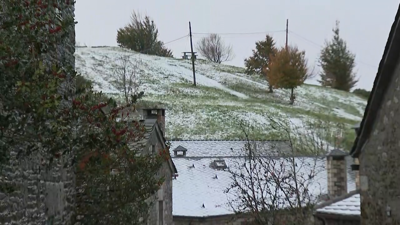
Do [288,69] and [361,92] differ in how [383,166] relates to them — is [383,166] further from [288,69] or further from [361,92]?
[288,69]

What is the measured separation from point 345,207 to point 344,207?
2 centimetres

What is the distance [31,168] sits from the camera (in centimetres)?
557

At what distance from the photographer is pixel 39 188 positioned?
19.2 feet

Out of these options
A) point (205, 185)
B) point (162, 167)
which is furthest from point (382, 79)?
point (205, 185)

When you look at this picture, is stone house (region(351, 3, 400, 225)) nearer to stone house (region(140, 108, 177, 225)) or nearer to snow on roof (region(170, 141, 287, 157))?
stone house (region(140, 108, 177, 225))

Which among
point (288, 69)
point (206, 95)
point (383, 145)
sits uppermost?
point (288, 69)

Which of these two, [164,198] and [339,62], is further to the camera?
[339,62]

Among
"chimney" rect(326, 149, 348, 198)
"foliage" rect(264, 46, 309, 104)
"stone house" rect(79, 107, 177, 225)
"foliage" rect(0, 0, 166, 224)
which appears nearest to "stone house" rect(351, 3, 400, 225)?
"foliage" rect(0, 0, 166, 224)

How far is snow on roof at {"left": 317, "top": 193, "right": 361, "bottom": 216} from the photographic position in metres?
10.0

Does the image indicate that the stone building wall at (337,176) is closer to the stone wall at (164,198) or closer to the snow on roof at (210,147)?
the stone wall at (164,198)

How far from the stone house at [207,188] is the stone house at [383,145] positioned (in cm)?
766

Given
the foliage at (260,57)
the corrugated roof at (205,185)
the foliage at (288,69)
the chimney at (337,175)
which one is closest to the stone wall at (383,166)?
the chimney at (337,175)

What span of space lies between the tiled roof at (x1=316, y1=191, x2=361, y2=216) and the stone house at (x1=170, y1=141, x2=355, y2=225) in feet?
14.7

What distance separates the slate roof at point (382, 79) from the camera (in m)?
7.05
